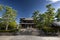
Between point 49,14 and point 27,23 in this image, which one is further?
point 27,23

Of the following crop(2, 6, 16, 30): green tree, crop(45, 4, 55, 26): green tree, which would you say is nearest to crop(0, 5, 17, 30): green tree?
crop(2, 6, 16, 30): green tree

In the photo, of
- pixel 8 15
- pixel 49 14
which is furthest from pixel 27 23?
pixel 8 15

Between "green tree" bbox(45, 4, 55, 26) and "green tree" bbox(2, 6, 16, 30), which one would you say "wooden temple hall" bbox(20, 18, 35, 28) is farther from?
"green tree" bbox(2, 6, 16, 30)

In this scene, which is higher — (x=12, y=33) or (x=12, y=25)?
(x=12, y=25)

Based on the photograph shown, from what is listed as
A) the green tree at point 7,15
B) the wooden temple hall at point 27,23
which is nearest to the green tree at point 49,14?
the green tree at point 7,15

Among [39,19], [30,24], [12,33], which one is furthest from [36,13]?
[12,33]

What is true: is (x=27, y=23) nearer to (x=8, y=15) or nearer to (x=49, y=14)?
(x=49, y=14)

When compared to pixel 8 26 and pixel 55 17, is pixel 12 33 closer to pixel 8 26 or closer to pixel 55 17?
pixel 8 26

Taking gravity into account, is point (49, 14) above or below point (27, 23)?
above

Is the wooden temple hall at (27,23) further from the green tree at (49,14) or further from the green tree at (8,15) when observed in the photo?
the green tree at (8,15)

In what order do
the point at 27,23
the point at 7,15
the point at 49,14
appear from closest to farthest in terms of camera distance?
1. the point at 7,15
2. the point at 49,14
3. the point at 27,23

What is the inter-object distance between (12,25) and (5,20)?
2.46 meters

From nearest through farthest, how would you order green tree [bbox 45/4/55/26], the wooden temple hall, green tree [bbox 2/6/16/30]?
1. green tree [bbox 2/6/16/30]
2. green tree [bbox 45/4/55/26]
3. the wooden temple hall

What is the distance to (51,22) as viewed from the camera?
2745cm
